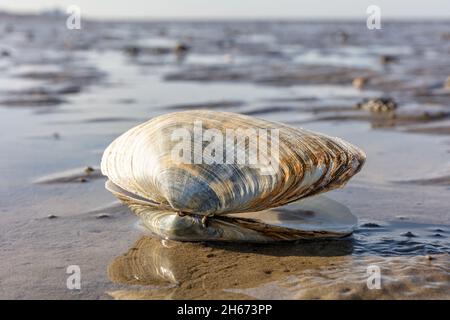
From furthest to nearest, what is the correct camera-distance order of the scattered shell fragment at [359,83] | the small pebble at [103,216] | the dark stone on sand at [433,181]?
the scattered shell fragment at [359,83]
the dark stone on sand at [433,181]
the small pebble at [103,216]

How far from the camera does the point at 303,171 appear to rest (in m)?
3.45

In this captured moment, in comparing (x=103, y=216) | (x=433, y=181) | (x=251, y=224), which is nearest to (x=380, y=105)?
(x=433, y=181)

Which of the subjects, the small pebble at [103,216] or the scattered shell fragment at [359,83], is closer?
the small pebble at [103,216]

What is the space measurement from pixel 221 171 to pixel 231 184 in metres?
0.10

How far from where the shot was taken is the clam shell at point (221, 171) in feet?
11.2

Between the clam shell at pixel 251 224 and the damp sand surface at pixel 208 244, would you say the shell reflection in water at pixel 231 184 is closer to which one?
the clam shell at pixel 251 224

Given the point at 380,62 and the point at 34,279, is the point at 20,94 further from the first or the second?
the point at 380,62

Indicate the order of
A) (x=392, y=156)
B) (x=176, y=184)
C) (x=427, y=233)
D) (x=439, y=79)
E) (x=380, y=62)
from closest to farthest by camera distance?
(x=176, y=184)
(x=427, y=233)
(x=392, y=156)
(x=439, y=79)
(x=380, y=62)

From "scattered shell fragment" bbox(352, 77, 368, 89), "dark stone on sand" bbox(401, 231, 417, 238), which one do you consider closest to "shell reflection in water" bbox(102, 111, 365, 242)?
"dark stone on sand" bbox(401, 231, 417, 238)

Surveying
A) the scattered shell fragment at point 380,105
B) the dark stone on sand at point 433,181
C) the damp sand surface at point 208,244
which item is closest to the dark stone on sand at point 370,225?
the damp sand surface at point 208,244

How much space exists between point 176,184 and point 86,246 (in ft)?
2.31

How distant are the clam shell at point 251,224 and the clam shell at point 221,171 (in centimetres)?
6

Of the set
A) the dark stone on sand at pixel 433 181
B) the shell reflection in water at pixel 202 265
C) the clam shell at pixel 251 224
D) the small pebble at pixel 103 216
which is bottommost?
the shell reflection in water at pixel 202 265
